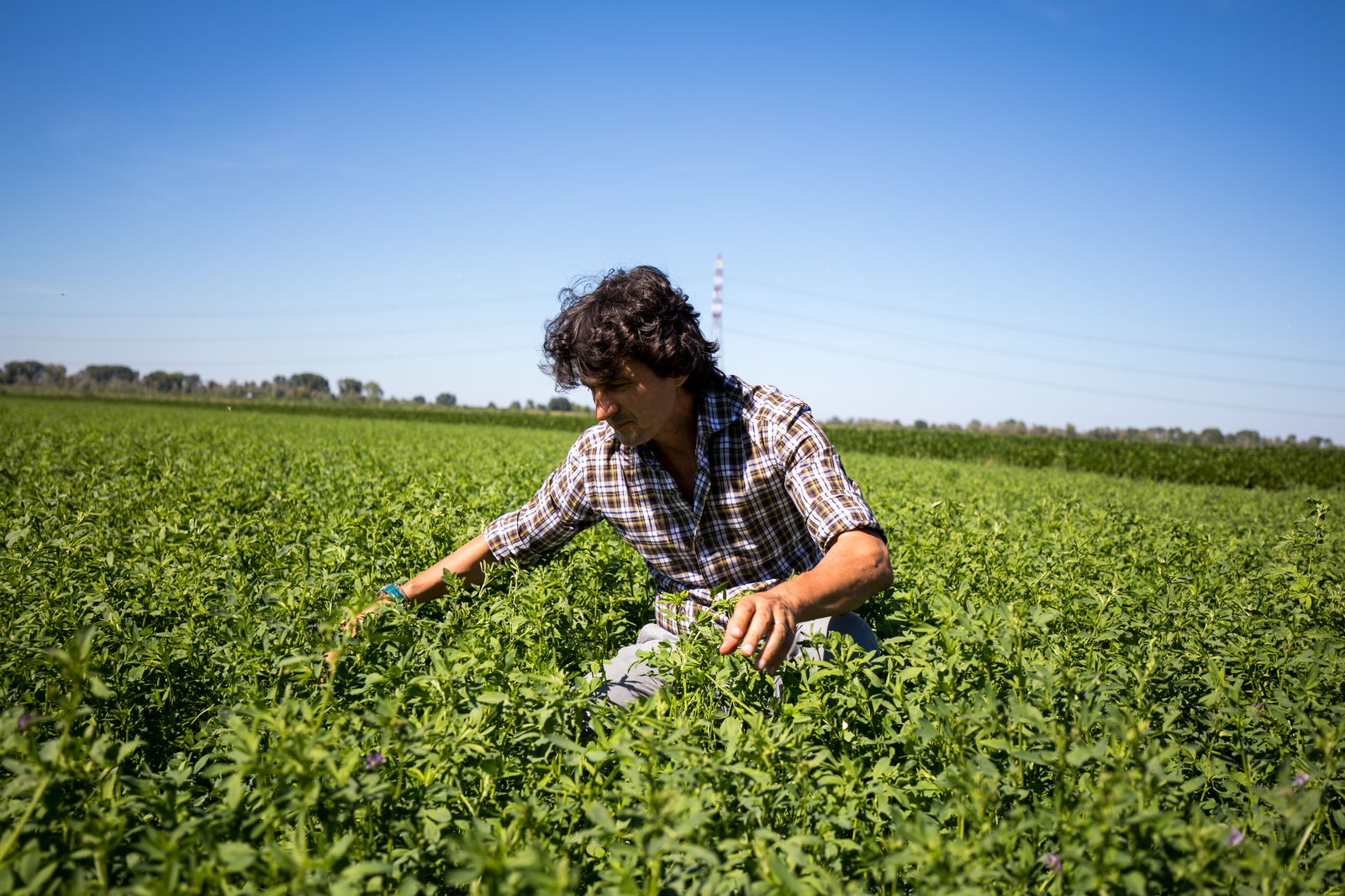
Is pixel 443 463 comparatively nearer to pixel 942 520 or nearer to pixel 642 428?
pixel 942 520

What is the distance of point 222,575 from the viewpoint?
2715mm

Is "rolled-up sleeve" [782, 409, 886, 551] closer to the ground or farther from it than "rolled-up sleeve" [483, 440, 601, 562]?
farther from it

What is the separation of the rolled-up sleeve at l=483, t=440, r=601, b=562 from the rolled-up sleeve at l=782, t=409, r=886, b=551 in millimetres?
875

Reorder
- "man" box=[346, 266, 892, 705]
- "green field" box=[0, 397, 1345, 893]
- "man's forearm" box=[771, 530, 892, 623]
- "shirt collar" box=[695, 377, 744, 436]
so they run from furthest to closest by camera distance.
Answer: "shirt collar" box=[695, 377, 744, 436], "man" box=[346, 266, 892, 705], "man's forearm" box=[771, 530, 892, 623], "green field" box=[0, 397, 1345, 893]

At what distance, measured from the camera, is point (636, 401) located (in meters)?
2.62

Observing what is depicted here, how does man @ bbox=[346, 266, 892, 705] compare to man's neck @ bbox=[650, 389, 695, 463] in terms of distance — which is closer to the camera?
man @ bbox=[346, 266, 892, 705]

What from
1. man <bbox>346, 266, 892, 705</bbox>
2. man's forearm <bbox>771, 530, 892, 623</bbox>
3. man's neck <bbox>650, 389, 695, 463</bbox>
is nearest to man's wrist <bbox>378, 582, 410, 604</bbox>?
man <bbox>346, 266, 892, 705</bbox>

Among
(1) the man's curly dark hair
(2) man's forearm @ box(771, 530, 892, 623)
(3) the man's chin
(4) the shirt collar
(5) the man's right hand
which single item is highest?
(1) the man's curly dark hair

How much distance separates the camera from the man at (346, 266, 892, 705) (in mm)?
2529

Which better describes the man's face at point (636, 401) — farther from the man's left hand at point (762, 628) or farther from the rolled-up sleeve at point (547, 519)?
the man's left hand at point (762, 628)

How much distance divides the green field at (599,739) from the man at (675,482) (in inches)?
9.1

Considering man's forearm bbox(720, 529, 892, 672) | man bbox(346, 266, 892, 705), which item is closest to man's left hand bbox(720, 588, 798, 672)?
man's forearm bbox(720, 529, 892, 672)

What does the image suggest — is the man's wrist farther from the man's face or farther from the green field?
the man's face

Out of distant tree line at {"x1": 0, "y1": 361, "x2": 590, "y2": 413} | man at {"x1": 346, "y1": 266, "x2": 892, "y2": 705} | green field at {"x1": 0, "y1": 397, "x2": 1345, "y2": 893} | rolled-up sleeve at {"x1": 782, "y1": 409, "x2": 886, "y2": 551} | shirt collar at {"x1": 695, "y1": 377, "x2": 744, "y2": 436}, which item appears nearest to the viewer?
green field at {"x1": 0, "y1": 397, "x2": 1345, "y2": 893}
